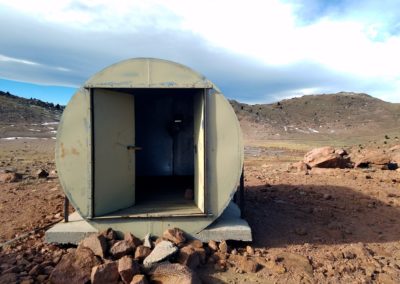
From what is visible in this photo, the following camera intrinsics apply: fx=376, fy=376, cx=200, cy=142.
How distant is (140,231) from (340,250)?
291 centimetres

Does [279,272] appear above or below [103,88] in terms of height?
below

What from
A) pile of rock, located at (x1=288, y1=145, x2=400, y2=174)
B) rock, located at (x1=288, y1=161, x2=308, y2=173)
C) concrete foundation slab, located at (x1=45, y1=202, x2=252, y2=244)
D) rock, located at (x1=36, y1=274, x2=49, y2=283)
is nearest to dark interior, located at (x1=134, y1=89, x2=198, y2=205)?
concrete foundation slab, located at (x1=45, y1=202, x2=252, y2=244)

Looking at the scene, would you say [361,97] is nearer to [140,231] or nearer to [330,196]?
[330,196]

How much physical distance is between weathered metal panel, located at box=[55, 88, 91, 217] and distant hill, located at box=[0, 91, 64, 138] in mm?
27333

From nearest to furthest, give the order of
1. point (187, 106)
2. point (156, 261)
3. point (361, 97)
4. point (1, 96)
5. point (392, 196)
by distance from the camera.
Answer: point (156, 261), point (187, 106), point (392, 196), point (1, 96), point (361, 97)

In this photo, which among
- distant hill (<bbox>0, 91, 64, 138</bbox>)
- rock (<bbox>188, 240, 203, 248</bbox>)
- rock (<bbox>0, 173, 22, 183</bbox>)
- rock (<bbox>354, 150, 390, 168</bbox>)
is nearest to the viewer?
rock (<bbox>188, 240, 203, 248</bbox>)

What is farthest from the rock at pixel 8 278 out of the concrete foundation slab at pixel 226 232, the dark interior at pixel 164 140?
the dark interior at pixel 164 140

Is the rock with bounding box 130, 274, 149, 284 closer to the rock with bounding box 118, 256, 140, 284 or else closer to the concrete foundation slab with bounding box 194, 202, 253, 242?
the rock with bounding box 118, 256, 140, 284

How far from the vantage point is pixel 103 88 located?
5.20 metres

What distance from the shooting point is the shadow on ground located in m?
6.05

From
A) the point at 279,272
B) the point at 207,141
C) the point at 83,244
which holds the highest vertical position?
the point at 207,141

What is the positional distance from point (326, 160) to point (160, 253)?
8953mm

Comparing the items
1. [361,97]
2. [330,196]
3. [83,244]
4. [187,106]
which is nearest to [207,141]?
[83,244]

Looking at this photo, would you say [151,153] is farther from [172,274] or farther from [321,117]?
[321,117]
